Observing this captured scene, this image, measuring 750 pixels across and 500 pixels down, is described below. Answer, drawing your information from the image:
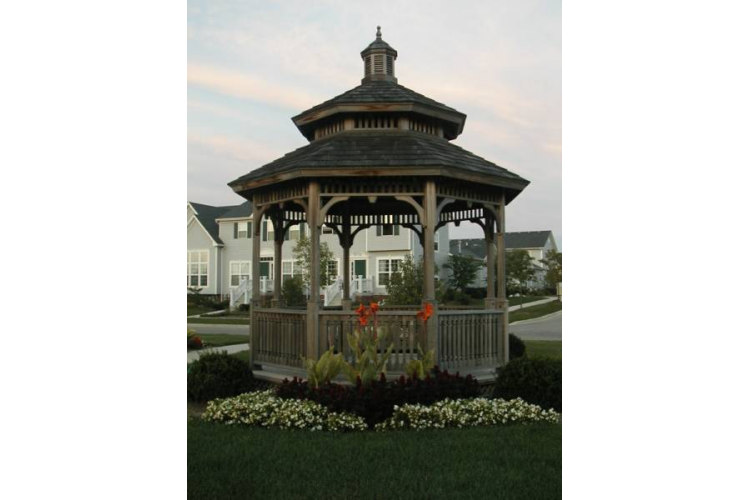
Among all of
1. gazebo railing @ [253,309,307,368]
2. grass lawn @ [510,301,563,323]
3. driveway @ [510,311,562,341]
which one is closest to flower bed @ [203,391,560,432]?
gazebo railing @ [253,309,307,368]

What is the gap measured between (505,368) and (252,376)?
422 cm

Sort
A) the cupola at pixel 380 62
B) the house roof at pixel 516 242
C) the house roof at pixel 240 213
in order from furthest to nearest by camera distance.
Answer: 1. the house roof at pixel 516 242
2. the house roof at pixel 240 213
3. the cupola at pixel 380 62

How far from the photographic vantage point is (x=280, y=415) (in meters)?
8.01

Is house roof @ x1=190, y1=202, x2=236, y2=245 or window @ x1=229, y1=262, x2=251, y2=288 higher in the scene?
house roof @ x1=190, y1=202, x2=236, y2=245

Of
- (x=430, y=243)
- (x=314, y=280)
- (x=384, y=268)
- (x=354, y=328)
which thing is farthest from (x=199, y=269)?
(x=430, y=243)

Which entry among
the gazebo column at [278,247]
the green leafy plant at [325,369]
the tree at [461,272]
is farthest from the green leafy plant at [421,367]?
the tree at [461,272]

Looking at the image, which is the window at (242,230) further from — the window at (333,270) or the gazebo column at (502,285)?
the gazebo column at (502,285)

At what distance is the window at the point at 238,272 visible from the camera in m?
43.0

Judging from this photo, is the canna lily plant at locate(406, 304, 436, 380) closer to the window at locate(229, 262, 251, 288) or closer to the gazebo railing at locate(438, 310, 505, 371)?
the gazebo railing at locate(438, 310, 505, 371)

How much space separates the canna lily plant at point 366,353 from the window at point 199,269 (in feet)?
121

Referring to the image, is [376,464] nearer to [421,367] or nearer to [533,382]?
[421,367]

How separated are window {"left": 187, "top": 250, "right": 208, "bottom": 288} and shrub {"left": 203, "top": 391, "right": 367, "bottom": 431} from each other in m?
37.1

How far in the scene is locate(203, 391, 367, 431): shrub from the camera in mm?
7746
